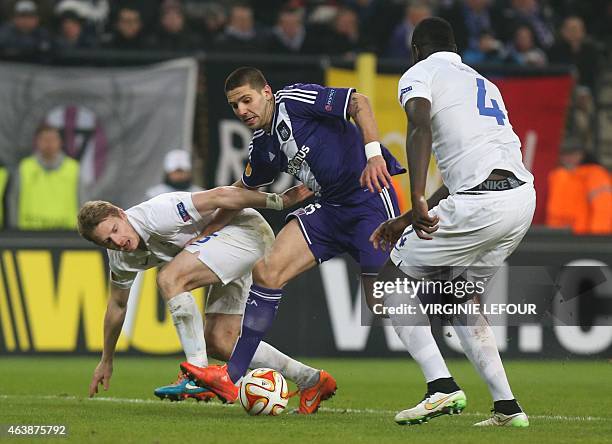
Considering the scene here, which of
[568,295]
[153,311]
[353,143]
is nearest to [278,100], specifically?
[353,143]

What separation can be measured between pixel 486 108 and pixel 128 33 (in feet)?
31.7

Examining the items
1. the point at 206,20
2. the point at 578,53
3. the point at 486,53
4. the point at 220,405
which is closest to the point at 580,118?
the point at 578,53

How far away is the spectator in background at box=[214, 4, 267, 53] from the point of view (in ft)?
54.9

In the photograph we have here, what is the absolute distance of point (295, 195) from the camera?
29.2 ft

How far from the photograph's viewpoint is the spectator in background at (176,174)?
14742mm

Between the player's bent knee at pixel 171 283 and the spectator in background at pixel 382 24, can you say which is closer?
the player's bent knee at pixel 171 283

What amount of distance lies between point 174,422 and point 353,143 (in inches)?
84.8

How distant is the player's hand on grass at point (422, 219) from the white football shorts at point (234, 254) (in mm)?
1884

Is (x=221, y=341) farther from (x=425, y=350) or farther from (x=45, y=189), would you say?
(x=45, y=189)

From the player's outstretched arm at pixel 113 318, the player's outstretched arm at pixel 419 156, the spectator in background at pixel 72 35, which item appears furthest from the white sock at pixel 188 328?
the spectator in background at pixel 72 35

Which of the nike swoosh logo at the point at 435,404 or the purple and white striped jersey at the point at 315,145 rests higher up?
the purple and white striped jersey at the point at 315,145

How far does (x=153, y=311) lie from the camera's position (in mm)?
13766

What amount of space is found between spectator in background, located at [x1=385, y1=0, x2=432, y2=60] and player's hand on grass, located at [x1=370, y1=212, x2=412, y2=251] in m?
9.63

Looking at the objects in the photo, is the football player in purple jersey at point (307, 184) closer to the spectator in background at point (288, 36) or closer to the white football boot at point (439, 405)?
the white football boot at point (439, 405)
